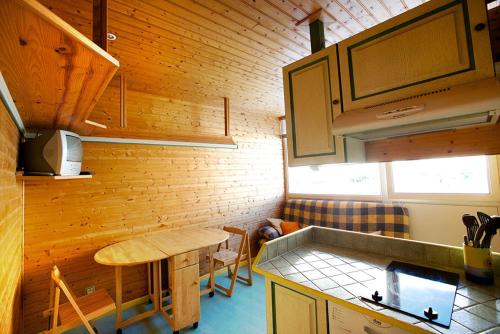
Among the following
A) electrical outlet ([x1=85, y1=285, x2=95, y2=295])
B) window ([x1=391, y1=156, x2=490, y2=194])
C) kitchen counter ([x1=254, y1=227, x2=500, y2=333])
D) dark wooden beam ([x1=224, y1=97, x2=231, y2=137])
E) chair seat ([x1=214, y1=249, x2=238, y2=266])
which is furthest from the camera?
dark wooden beam ([x1=224, y1=97, x2=231, y2=137])

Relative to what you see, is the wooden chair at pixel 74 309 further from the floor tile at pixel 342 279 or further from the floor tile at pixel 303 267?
the floor tile at pixel 342 279

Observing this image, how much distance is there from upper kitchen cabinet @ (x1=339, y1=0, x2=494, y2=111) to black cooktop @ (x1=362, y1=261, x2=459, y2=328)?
0.98 m

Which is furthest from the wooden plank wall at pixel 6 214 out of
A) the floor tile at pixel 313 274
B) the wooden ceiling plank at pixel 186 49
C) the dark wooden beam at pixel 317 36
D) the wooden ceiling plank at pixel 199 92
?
the dark wooden beam at pixel 317 36


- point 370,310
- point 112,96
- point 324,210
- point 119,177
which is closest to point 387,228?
point 324,210

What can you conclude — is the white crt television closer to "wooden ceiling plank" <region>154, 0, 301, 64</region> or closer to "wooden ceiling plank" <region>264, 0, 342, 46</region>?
"wooden ceiling plank" <region>154, 0, 301, 64</region>

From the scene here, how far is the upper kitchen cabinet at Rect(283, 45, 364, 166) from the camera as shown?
1530 millimetres

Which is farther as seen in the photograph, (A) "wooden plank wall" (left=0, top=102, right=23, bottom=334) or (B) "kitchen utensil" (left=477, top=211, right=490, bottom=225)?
(A) "wooden plank wall" (left=0, top=102, right=23, bottom=334)

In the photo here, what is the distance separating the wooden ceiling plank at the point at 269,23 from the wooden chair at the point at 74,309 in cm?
231

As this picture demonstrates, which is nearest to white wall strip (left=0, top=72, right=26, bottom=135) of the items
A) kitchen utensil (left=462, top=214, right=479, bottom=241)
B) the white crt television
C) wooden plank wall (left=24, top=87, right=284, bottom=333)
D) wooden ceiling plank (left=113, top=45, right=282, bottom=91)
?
the white crt television

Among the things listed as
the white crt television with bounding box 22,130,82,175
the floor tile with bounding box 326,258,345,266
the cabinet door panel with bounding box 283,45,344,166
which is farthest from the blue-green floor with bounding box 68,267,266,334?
the cabinet door panel with bounding box 283,45,344,166

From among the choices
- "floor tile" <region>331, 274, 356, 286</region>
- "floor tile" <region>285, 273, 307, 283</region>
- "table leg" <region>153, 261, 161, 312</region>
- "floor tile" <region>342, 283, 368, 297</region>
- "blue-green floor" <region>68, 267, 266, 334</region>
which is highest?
"floor tile" <region>285, 273, 307, 283</region>

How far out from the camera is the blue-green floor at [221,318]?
226 cm

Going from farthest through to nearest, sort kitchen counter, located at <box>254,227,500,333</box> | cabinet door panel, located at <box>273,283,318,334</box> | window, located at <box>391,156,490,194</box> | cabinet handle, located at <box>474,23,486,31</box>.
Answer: window, located at <box>391,156,490,194</box> → cabinet door panel, located at <box>273,283,318,334</box> → cabinet handle, located at <box>474,23,486,31</box> → kitchen counter, located at <box>254,227,500,333</box>

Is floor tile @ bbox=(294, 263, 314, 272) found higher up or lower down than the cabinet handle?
lower down
